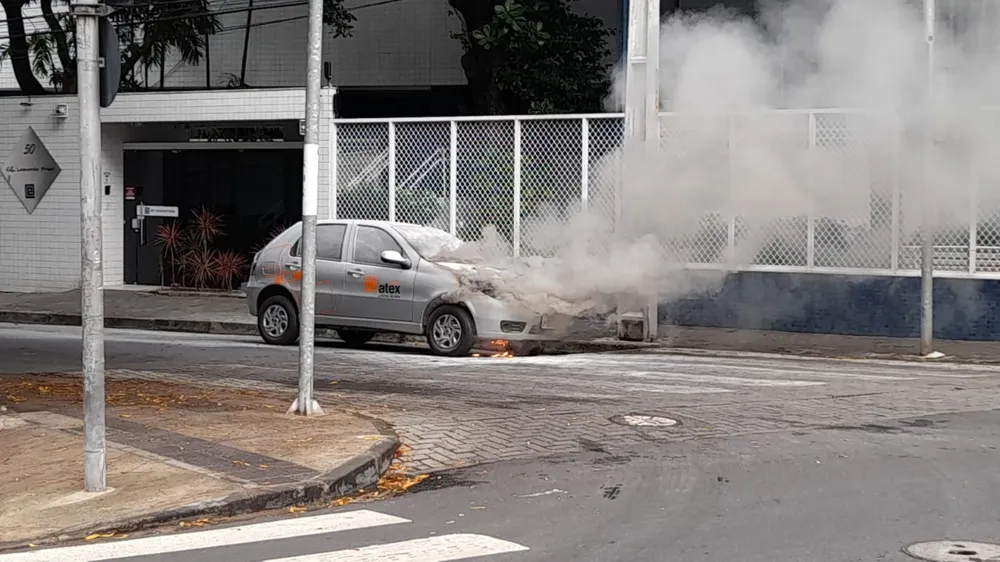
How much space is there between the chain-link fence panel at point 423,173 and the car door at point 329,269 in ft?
12.0

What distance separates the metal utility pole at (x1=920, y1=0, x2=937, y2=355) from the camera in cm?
1393

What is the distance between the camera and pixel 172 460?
313 inches

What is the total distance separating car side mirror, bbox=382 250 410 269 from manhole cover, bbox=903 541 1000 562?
9.11m

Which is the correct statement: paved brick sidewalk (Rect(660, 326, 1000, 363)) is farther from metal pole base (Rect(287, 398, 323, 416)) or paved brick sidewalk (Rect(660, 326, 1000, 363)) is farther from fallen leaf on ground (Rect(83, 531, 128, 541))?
fallen leaf on ground (Rect(83, 531, 128, 541))

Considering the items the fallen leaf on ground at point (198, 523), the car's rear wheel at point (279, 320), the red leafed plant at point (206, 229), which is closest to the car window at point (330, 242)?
the car's rear wheel at point (279, 320)

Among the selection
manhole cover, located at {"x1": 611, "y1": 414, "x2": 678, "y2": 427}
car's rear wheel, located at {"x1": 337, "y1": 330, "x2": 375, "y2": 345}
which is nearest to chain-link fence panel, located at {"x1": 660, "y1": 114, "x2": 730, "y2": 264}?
car's rear wheel, located at {"x1": 337, "y1": 330, "x2": 375, "y2": 345}

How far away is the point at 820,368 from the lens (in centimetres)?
1347

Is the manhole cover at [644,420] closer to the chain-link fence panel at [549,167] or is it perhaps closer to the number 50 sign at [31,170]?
the chain-link fence panel at [549,167]

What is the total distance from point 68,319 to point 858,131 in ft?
44.0

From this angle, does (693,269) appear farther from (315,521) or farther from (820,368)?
(315,521)

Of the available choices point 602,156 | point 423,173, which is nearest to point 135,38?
point 423,173

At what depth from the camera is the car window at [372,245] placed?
48.0 ft

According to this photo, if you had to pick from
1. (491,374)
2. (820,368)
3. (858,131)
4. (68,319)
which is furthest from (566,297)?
(68,319)

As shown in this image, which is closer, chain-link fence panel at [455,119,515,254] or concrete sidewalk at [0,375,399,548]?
concrete sidewalk at [0,375,399,548]
